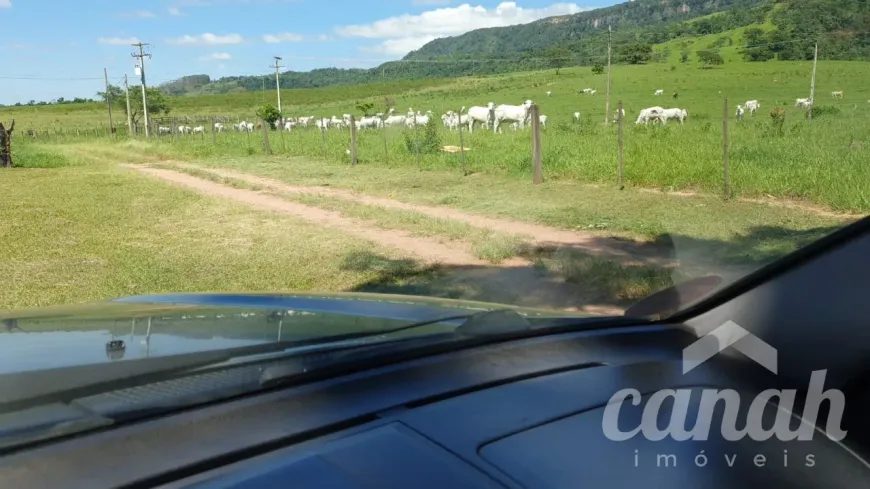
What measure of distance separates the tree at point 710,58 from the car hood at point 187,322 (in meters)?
31.3

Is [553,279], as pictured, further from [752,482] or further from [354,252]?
[752,482]

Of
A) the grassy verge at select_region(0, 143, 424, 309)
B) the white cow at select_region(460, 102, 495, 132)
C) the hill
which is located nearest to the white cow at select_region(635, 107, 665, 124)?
the hill

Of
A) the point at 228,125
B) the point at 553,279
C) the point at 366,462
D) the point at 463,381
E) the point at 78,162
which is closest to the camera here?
the point at 366,462

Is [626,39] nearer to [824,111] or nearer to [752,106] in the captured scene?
[752,106]

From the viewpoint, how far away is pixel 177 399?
123 cm

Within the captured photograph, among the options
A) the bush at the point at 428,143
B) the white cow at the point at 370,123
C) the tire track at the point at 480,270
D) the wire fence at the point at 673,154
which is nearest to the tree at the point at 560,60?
the white cow at the point at 370,123

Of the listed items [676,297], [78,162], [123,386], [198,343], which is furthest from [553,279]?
[78,162]

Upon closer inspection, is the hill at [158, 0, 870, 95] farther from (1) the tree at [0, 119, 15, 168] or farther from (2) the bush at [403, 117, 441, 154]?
(1) the tree at [0, 119, 15, 168]

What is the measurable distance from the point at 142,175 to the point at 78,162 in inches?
288

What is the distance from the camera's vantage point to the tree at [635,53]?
46.3 metres

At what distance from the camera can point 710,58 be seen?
109 feet

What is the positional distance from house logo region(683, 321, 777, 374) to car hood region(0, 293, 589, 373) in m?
0.50

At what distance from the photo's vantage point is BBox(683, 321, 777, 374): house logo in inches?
64.2

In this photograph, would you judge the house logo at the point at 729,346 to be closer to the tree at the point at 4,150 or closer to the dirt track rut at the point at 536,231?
the dirt track rut at the point at 536,231
